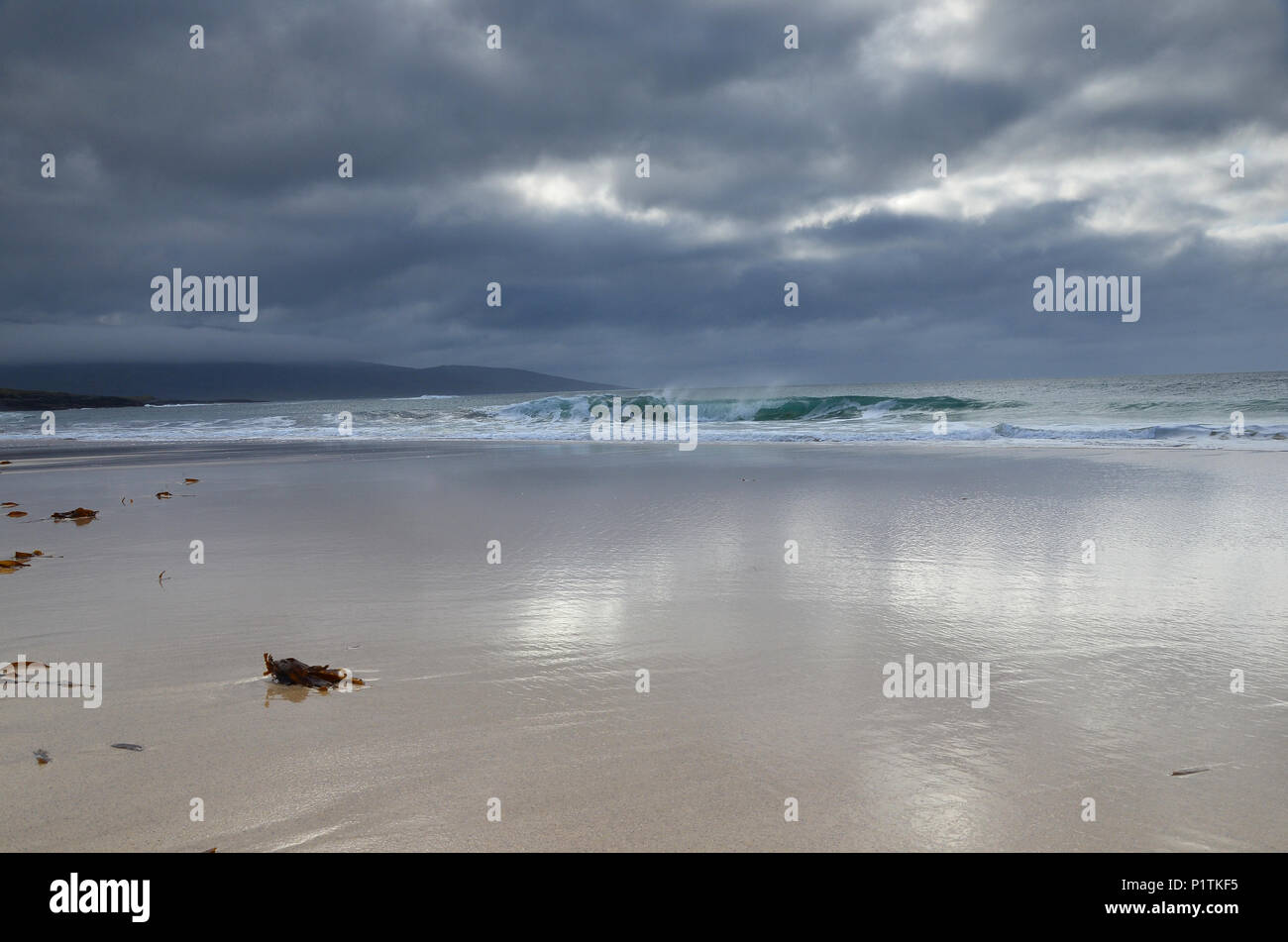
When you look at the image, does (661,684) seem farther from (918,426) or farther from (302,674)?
(918,426)

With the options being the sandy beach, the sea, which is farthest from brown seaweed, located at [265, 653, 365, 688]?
the sea

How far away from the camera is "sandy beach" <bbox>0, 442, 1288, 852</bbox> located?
1746mm

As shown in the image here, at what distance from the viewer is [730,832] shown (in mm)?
1695

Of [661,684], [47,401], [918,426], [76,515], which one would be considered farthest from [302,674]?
[47,401]

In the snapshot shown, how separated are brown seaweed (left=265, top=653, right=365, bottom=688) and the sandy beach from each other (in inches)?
2.6

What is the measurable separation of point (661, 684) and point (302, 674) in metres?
1.27

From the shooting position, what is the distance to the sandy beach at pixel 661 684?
1.75 metres

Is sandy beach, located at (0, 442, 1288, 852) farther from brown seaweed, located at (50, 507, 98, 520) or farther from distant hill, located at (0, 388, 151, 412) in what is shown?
distant hill, located at (0, 388, 151, 412)

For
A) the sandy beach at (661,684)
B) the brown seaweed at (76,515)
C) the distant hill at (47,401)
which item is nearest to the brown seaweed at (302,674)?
the sandy beach at (661,684)

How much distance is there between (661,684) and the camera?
8.56 ft

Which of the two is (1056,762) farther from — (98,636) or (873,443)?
(873,443)

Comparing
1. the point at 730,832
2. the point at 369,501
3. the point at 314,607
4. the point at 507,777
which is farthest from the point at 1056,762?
the point at 369,501
